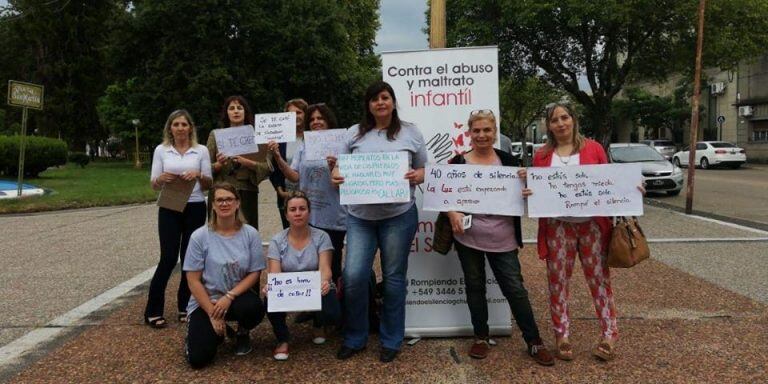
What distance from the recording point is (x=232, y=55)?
29641mm

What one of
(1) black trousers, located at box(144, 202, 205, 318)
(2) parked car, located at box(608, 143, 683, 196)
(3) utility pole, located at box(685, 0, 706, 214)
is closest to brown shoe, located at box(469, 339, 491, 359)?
(1) black trousers, located at box(144, 202, 205, 318)

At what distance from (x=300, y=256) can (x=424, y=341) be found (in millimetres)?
1174

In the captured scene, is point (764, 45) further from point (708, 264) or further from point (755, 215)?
point (708, 264)

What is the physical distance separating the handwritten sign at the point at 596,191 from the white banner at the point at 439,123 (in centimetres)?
96

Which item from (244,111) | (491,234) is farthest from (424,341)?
(244,111)

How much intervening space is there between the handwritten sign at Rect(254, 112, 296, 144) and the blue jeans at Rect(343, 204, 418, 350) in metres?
0.99

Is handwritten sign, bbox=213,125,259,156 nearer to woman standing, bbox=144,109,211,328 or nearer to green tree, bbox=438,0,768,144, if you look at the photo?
woman standing, bbox=144,109,211,328

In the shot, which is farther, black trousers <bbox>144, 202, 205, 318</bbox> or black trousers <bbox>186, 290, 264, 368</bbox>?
black trousers <bbox>144, 202, 205, 318</bbox>

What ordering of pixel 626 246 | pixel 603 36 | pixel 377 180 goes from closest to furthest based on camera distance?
pixel 626 246 < pixel 377 180 < pixel 603 36

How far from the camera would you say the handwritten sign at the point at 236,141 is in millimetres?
4785

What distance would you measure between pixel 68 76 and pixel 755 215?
46.1 metres

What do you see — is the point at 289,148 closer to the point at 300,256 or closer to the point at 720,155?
the point at 300,256

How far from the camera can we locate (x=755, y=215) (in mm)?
12195

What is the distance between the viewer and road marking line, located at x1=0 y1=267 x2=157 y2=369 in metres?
4.30
